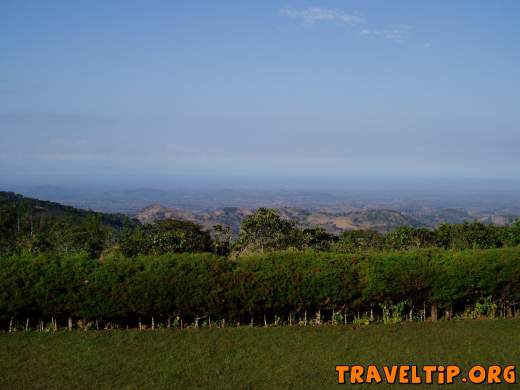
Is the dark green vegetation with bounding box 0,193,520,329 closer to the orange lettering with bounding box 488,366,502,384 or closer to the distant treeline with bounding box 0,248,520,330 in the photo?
the distant treeline with bounding box 0,248,520,330

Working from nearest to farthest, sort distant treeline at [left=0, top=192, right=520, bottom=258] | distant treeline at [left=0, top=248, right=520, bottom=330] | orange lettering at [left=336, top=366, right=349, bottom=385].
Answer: orange lettering at [left=336, top=366, right=349, bottom=385]
distant treeline at [left=0, top=248, right=520, bottom=330]
distant treeline at [left=0, top=192, right=520, bottom=258]

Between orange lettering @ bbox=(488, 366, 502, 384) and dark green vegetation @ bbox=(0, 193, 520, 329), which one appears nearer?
orange lettering @ bbox=(488, 366, 502, 384)

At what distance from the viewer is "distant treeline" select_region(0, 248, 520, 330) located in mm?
10648

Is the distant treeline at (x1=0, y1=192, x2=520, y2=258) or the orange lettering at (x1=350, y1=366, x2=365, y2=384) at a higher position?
the distant treeline at (x1=0, y1=192, x2=520, y2=258)

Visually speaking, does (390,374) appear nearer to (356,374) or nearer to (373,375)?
(373,375)

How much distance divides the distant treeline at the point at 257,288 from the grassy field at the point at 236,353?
Result: 529 mm

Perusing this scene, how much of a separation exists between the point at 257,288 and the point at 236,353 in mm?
2089

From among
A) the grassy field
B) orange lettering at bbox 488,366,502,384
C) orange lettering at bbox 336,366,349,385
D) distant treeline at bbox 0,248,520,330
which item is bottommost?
the grassy field

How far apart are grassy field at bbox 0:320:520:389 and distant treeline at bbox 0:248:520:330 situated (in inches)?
20.8

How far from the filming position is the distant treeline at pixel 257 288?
419 inches

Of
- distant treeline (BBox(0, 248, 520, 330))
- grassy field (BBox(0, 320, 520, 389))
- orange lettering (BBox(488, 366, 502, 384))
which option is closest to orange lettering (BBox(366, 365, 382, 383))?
grassy field (BBox(0, 320, 520, 389))

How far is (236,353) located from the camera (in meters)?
9.19

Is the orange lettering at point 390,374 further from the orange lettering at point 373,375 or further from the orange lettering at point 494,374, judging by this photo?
the orange lettering at point 494,374

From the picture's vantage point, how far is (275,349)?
30.9ft
